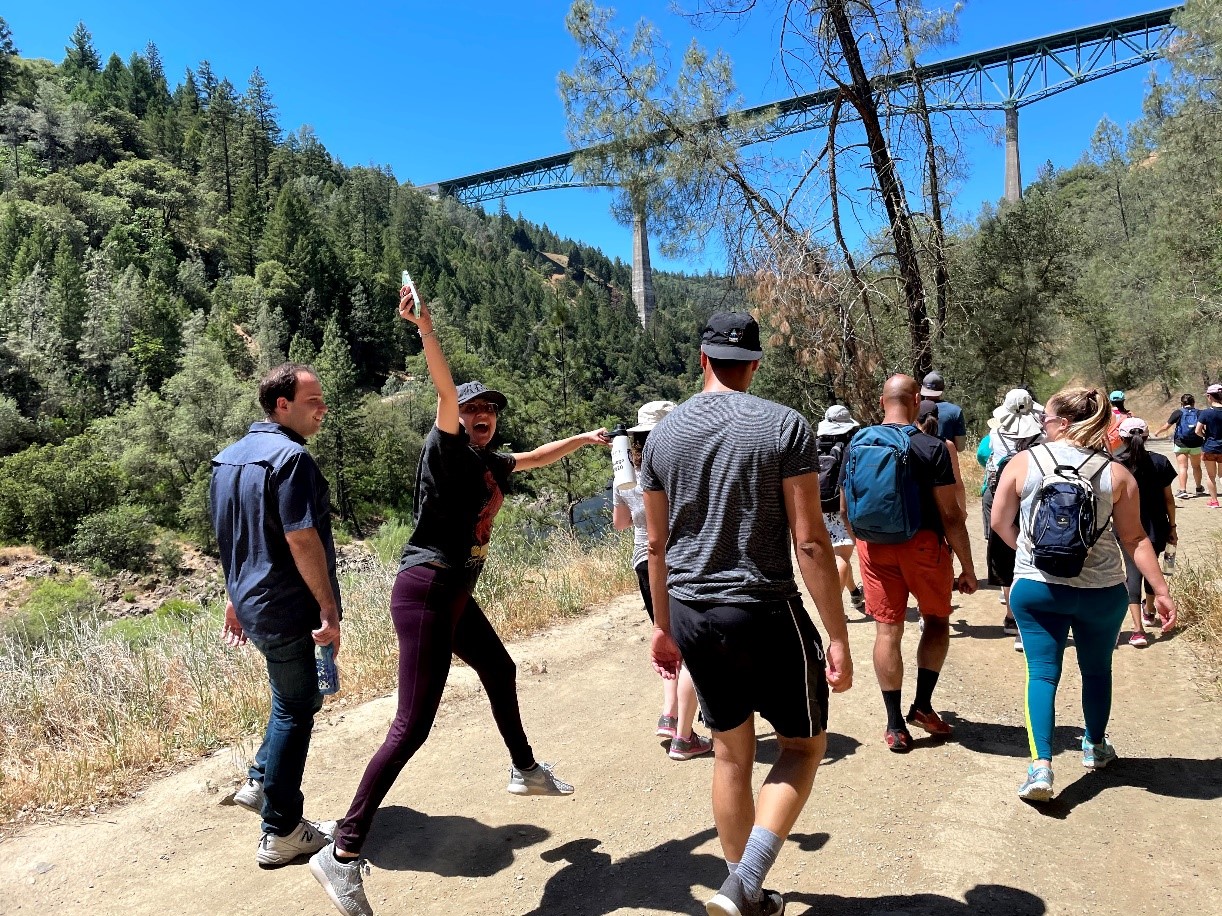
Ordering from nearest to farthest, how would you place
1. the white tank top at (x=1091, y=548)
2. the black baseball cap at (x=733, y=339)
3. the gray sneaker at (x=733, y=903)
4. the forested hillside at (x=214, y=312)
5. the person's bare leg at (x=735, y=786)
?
the gray sneaker at (x=733, y=903) < the person's bare leg at (x=735, y=786) < the black baseball cap at (x=733, y=339) < the white tank top at (x=1091, y=548) < the forested hillside at (x=214, y=312)

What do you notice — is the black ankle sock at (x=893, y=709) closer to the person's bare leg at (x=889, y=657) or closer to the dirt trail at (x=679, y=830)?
the person's bare leg at (x=889, y=657)

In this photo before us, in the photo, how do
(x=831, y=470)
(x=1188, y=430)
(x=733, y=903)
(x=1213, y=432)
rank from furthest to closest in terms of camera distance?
(x=1188, y=430) < (x=1213, y=432) < (x=831, y=470) < (x=733, y=903)

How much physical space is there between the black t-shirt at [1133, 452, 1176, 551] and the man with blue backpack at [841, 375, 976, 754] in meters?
2.34

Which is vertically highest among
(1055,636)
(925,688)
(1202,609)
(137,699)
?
(1055,636)

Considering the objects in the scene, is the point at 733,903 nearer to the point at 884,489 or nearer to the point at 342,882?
the point at 342,882

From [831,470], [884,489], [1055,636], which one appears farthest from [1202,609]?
[884,489]

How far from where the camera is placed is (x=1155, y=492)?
5.26 meters

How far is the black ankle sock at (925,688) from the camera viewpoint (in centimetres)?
374

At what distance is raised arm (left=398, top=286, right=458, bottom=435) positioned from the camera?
2598mm

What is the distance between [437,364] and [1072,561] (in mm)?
2406

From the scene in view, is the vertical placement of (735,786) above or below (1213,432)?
above

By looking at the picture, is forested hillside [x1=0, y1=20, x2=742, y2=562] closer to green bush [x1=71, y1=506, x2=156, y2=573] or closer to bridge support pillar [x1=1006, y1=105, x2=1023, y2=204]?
green bush [x1=71, y1=506, x2=156, y2=573]

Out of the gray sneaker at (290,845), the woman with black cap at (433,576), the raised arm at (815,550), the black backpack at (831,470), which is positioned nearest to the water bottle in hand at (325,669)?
the woman with black cap at (433,576)

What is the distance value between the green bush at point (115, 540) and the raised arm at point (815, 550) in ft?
142
